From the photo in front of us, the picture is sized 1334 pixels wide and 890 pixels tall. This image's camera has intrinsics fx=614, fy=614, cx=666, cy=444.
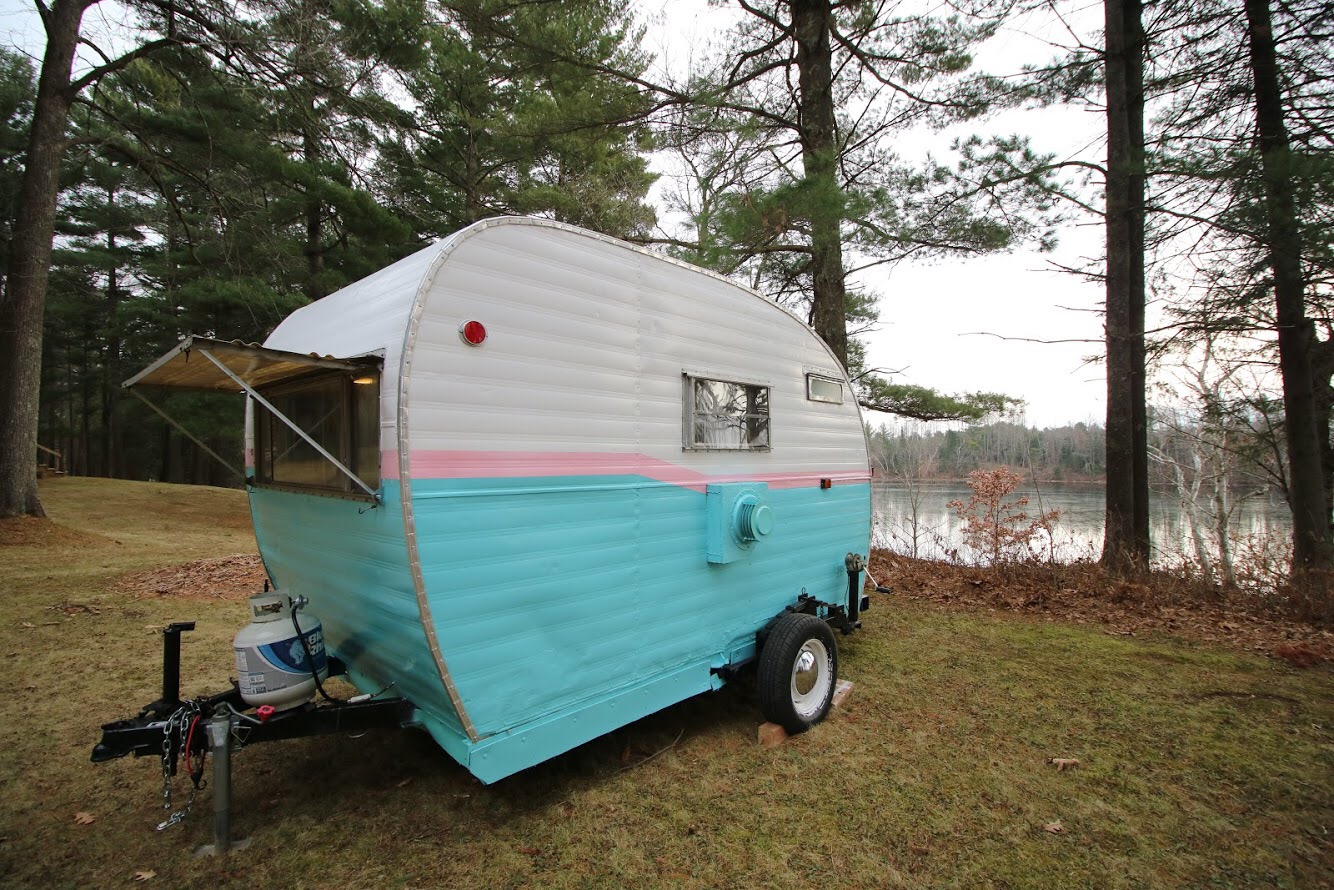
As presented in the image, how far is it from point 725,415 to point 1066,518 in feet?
68.9

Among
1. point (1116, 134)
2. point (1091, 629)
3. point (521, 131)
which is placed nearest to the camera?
point (1091, 629)

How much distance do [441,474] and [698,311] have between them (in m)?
1.99

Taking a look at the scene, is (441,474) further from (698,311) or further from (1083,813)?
(1083,813)

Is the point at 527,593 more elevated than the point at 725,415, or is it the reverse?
the point at 725,415

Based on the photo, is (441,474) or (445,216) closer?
(441,474)

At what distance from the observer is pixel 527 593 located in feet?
9.32

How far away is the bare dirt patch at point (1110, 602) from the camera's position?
5.80m

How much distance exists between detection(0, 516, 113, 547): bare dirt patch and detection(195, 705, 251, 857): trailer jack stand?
10.5m

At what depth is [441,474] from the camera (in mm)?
2586

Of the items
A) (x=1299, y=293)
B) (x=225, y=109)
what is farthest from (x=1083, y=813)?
(x=225, y=109)

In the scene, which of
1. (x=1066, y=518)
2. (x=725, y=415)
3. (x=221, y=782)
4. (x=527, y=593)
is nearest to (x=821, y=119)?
(x=725, y=415)

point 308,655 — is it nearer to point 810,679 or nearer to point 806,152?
point 810,679

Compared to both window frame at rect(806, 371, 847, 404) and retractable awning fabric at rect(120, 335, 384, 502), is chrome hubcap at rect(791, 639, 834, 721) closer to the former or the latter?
window frame at rect(806, 371, 847, 404)

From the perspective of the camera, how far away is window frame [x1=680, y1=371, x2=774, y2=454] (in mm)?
3754
